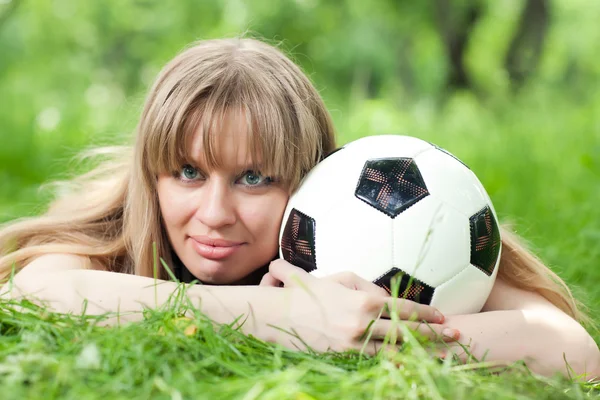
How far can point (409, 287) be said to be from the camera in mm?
2332

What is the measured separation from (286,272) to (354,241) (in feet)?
0.85

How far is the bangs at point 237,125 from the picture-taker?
8.61ft

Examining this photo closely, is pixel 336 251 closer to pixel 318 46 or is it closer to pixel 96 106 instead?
pixel 96 106

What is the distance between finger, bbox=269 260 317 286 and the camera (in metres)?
2.39

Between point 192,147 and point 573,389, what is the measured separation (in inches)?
58.6

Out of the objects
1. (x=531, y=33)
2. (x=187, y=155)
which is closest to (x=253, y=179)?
(x=187, y=155)

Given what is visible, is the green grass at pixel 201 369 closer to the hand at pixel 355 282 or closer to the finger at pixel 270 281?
the hand at pixel 355 282

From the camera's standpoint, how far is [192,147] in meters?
2.64

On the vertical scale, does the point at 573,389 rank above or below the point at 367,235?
below

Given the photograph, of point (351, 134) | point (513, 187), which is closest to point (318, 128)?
point (513, 187)

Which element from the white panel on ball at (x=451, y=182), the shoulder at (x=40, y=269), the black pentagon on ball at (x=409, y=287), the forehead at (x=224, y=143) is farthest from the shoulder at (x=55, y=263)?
the white panel on ball at (x=451, y=182)

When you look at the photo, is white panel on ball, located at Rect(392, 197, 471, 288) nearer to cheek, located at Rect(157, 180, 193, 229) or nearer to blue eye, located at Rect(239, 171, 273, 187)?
blue eye, located at Rect(239, 171, 273, 187)

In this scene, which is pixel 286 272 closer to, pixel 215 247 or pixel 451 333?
pixel 215 247

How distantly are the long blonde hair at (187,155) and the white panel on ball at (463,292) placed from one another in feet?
1.38
